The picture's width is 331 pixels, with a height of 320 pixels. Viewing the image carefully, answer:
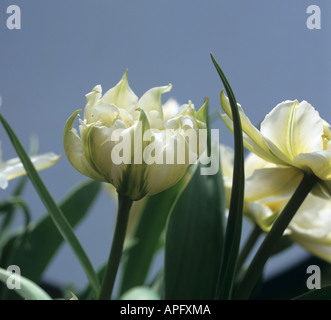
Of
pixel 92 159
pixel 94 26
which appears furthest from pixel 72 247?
pixel 94 26

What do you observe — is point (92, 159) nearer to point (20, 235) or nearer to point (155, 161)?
point (155, 161)

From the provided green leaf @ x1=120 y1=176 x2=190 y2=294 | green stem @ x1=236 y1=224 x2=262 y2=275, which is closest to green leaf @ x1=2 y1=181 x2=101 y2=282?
green leaf @ x1=120 y1=176 x2=190 y2=294

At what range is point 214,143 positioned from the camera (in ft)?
0.89

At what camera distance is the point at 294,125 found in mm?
235

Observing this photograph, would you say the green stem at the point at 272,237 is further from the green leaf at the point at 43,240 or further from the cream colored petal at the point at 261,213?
the green leaf at the point at 43,240

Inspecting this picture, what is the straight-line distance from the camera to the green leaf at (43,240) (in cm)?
38

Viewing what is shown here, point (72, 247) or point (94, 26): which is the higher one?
point (94, 26)

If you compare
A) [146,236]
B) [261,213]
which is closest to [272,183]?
[261,213]

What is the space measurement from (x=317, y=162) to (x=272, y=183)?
0.04 m

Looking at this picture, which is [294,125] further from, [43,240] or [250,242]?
[43,240]

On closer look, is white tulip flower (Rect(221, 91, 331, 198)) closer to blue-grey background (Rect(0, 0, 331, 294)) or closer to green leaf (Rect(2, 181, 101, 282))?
blue-grey background (Rect(0, 0, 331, 294))

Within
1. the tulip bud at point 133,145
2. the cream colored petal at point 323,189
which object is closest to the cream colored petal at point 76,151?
the tulip bud at point 133,145

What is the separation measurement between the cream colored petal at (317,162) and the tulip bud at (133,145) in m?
0.05

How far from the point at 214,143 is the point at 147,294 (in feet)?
0.29
